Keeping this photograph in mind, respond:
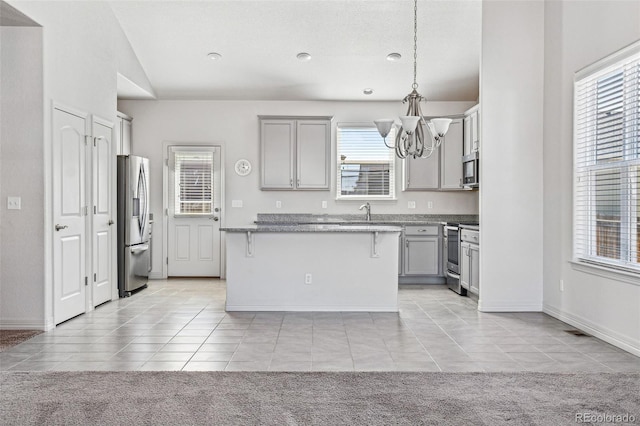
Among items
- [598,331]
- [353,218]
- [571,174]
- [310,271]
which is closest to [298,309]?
[310,271]

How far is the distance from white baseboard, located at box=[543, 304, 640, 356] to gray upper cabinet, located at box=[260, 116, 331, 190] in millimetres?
3670

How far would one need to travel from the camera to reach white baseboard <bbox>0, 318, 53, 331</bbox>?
421 cm

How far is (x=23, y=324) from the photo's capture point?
13.8ft

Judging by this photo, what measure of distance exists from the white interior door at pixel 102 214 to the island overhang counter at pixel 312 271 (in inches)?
58.8

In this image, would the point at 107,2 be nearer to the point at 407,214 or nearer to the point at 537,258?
the point at 407,214

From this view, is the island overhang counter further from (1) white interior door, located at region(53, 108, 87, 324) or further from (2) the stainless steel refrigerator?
(2) the stainless steel refrigerator

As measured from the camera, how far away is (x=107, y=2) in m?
5.39

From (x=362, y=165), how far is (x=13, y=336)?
5.06m

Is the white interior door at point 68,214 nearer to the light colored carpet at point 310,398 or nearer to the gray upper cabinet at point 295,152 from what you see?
the light colored carpet at point 310,398

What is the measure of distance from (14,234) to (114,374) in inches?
79.5

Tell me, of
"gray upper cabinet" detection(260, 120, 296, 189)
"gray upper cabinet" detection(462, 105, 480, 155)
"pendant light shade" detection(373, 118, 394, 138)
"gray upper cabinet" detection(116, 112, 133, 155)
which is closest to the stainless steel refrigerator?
"gray upper cabinet" detection(116, 112, 133, 155)

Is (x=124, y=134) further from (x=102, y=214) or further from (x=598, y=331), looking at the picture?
(x=598, y=331)

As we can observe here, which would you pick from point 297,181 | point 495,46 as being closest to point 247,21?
point 297,181

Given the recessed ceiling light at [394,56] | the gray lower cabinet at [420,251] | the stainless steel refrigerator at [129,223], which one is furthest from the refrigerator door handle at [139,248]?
the recessed ceiling light at [394,56]
